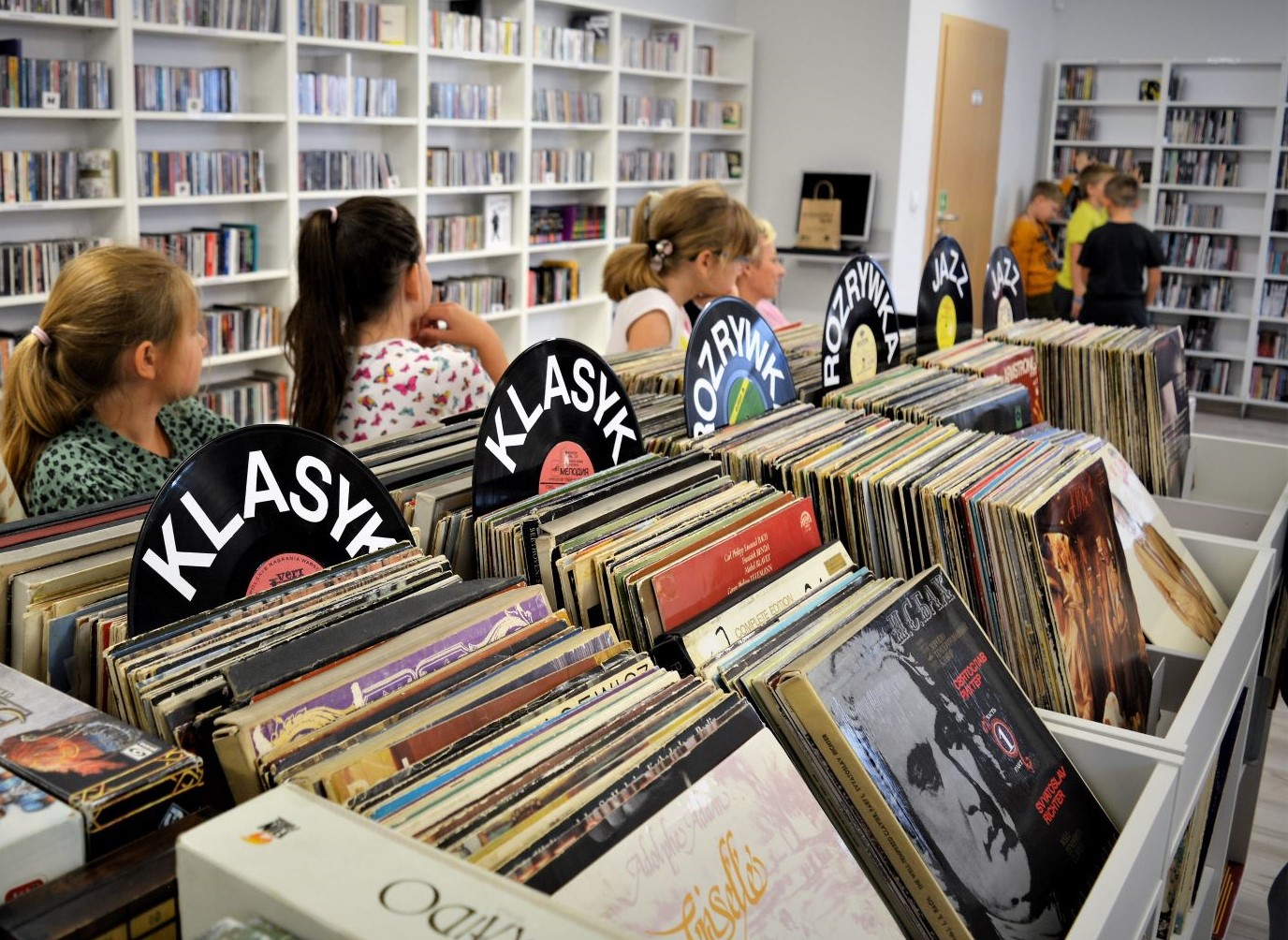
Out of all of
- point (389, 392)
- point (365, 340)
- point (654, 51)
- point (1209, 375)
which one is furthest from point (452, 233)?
point (1209, 375)

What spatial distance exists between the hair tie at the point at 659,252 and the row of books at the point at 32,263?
8.09 feet

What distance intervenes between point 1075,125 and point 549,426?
9.27 metres

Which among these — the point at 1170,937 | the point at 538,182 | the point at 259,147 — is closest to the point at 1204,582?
the point at 1170,937

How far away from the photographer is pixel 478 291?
20.9ft

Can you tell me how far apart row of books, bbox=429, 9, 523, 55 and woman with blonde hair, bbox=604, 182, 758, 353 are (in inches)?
130

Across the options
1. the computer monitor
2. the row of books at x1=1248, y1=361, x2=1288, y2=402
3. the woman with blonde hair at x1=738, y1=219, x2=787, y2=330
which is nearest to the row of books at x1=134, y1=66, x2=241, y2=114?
the woman with blonde hair at x1=738, y1=219, x2=787, y2=330

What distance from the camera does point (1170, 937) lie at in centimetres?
155

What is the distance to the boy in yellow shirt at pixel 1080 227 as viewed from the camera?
26.8 ft

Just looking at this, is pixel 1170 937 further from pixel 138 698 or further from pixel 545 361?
pixel 138 698

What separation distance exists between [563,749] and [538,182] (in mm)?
6136

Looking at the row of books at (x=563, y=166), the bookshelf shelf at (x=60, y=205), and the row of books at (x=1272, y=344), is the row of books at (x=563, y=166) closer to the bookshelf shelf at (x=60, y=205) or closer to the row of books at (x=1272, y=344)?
the bookshelf shelf at (x=60, y=205)

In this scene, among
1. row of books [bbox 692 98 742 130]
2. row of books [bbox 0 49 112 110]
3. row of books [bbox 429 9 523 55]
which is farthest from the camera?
row of books [bbox 692 98 742 130]

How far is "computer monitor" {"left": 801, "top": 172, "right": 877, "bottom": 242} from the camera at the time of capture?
760 cm

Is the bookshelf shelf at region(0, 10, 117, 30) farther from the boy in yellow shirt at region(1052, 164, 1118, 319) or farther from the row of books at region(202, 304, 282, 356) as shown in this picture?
the boy in yellow shirt at region(1052, 164, 1118, 319)
